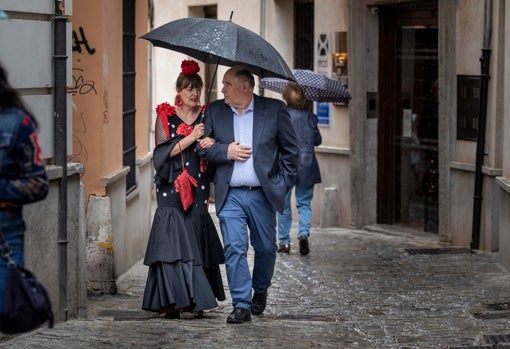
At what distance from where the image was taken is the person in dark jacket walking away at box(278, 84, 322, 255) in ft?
46.4

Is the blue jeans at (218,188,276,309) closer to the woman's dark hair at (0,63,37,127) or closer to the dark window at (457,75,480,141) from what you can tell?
the woman's dark hair at (0,63,37,127)

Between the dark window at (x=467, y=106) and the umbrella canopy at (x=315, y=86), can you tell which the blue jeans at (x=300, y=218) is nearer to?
the umbrella canopy at (x=315, y=86)

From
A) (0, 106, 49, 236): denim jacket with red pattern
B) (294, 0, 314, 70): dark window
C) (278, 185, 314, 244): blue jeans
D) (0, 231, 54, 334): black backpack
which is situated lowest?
(278, 185, 314, 244): blue jeans

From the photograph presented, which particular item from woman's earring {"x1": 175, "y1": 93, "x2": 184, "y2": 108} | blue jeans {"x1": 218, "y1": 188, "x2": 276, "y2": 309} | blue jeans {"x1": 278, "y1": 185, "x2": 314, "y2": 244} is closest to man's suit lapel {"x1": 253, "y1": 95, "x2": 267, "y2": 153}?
blue jeans {"x1": 218, "y1": 188, "x2": 276, "y2": 309}

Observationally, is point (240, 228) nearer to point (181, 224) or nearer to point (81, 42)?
point (181, 224)

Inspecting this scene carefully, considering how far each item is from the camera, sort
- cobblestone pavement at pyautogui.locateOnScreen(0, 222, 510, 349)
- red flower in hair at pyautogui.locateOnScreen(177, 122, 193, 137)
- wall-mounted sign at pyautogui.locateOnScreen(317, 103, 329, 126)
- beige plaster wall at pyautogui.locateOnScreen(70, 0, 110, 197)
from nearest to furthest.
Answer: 1. cobblestone pavement at pyautogui.locateOnScreen(0, 222, 510, 349)
2. red flower in hair at pyautogui.locateOnScreen(177, 122, 193, 137)
3. beige plaster wall at pyautogui.locateOnScreen(70, 0, 110, 197)
4. wall-mounted sign at pyautogui.locateOnScreen(317, 103, 329, 126)

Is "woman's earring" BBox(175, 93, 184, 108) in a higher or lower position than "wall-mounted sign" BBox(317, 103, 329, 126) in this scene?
higher

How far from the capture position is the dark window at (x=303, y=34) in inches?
762

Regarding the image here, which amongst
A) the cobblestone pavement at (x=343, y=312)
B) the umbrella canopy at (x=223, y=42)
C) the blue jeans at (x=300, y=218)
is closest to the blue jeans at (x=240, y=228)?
the cobblestone pavement at (x=343, y=312)

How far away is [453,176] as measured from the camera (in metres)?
15.3

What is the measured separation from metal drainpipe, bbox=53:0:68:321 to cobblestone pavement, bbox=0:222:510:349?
0.55 meters

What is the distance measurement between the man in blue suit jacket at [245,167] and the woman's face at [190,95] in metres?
0.20

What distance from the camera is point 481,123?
14195 mm

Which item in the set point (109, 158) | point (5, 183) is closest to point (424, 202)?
point (109, 158)
